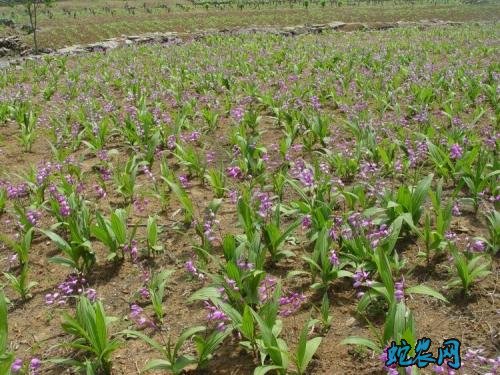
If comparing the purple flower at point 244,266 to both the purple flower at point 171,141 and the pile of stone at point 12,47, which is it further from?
the pile of stone at point 12,47

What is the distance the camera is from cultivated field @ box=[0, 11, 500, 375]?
12.0 ft

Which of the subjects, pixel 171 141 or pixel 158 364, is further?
pixel 171 141

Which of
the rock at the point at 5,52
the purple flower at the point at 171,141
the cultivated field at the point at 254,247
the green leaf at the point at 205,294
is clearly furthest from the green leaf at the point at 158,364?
the rock at the point at 5,52

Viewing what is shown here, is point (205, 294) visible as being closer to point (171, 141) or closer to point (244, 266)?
point (244, 266)

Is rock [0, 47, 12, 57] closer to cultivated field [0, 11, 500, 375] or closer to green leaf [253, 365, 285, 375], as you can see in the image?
cultivated field [0, 11, 500, 375]

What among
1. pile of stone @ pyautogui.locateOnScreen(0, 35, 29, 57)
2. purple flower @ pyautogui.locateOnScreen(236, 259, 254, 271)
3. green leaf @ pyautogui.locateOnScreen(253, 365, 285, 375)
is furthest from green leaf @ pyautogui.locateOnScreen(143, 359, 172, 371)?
pile of stone @ pyautogui.locateOnScreen(0, 35, 29, 57)

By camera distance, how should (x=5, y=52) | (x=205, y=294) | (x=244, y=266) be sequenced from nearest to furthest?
1. (x=205, y=294)
2. (x=244, y=266)
3. (x=5, y=52)

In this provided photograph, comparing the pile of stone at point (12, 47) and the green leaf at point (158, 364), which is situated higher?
the pile of stone at point (12, 47)

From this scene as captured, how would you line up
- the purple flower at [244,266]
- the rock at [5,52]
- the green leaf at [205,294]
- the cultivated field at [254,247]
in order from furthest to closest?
the rock at [5,52]
the purple flower at [244,266]
the green leaf at [205,294]
the cultivated field at [254,247]

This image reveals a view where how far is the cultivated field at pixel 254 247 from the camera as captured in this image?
3643 millimetres

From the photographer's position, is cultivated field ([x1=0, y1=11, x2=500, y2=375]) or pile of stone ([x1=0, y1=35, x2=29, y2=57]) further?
pile of stone ([x1=0, y1=35, x2=29, y2=57])

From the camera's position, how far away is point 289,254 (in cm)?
476

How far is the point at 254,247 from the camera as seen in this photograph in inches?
170

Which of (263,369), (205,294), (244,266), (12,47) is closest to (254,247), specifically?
(244,266)
